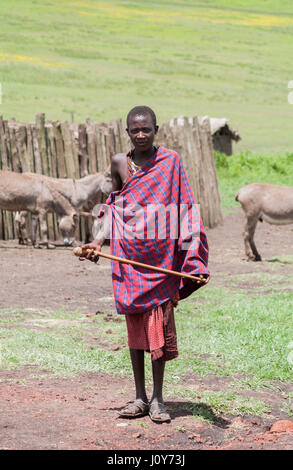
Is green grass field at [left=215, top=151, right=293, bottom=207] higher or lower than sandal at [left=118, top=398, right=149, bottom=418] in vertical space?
lower

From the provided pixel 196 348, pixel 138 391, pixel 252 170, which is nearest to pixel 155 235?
pixel 138 391

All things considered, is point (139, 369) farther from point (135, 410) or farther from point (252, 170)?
point (252, 170)

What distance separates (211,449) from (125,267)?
1191 mm

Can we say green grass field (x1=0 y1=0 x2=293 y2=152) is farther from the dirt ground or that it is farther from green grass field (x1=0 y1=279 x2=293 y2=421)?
the dirt ground

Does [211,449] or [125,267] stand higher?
[125,267]

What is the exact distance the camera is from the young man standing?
5043 millimetres

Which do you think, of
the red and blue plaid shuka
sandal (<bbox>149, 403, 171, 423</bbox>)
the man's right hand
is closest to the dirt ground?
sandal (<bbox>149, 403, 171, 423</bbox>)

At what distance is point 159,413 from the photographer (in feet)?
16.6

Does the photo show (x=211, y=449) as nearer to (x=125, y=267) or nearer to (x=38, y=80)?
(x=125, y=267)

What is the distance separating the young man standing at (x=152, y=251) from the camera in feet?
16.5

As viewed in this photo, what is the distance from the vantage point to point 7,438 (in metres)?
4.62

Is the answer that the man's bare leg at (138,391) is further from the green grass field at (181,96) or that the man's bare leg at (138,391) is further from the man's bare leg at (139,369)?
the green grass field at (181,96)

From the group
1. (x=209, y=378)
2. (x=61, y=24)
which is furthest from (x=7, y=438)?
(x=61, y=24)

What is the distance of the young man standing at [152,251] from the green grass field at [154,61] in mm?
24807
